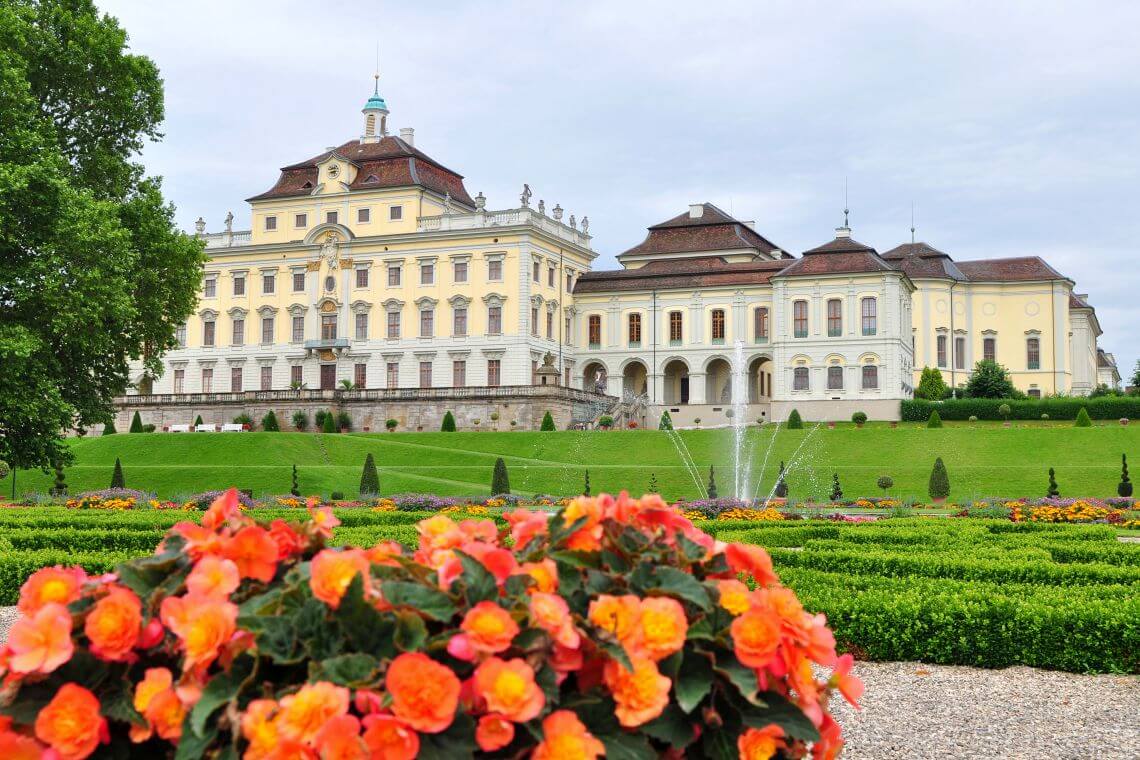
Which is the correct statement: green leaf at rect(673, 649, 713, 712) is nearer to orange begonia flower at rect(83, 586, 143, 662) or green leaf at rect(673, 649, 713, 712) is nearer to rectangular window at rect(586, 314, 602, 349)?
orange begonia flower at rect(83, 586, 143, 662)

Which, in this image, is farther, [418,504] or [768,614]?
[418,504]

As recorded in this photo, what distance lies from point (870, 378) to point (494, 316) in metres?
16.8

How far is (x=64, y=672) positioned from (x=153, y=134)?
2295 centimetres

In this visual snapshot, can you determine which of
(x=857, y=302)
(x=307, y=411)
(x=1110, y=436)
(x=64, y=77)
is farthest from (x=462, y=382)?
(x=64, y=77)

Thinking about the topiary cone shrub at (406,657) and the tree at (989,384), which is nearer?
the topiary cone shrub at (406,657)

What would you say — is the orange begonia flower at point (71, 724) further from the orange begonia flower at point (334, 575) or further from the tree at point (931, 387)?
the tree at point (931, 387)

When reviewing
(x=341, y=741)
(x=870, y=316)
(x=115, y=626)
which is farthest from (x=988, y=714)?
(x=870, y=316)

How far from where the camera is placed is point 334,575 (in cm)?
264

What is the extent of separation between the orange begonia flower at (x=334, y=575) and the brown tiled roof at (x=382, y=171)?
50.7m

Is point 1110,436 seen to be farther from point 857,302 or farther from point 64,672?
point 64,672

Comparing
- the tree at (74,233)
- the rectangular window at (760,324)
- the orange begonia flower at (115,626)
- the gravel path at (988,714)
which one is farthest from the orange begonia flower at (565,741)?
the rectangular window at (760,324)

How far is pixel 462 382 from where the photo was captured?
171 feet

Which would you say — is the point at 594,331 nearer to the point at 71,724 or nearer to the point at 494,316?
the point at 494,316

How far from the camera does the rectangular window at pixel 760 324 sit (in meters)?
52.8
